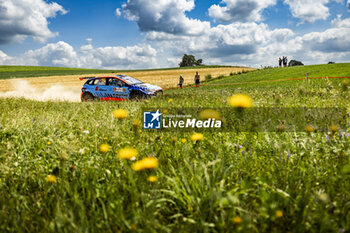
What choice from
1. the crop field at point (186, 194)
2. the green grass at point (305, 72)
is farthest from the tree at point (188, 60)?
the crop field at point (186, 194)

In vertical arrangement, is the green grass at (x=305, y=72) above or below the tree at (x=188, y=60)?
below

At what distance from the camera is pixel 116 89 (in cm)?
1481

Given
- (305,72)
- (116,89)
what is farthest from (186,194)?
(305,72)

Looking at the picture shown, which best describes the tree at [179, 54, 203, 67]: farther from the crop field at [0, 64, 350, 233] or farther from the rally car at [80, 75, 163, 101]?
the crop field at [0, 64, 350, 233]

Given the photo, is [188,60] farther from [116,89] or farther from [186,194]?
[186,194]

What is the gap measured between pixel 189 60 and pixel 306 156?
130 meters

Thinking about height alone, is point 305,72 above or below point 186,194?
above

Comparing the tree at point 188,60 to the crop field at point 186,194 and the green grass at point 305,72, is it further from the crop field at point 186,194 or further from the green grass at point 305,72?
the crop field at point 186,194

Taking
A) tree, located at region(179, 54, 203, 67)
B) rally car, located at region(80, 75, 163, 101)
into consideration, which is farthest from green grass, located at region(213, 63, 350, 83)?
tree, located at region(179, 54, 203, 67)

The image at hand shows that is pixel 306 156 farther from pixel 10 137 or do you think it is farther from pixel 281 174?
pixel 10 137

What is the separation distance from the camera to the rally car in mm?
14145

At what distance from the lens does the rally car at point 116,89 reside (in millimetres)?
14145

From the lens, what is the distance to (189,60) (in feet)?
420

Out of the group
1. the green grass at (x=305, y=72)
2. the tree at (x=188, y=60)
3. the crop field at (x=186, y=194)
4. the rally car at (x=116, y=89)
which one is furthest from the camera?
the tree at (x=188, y=60)
